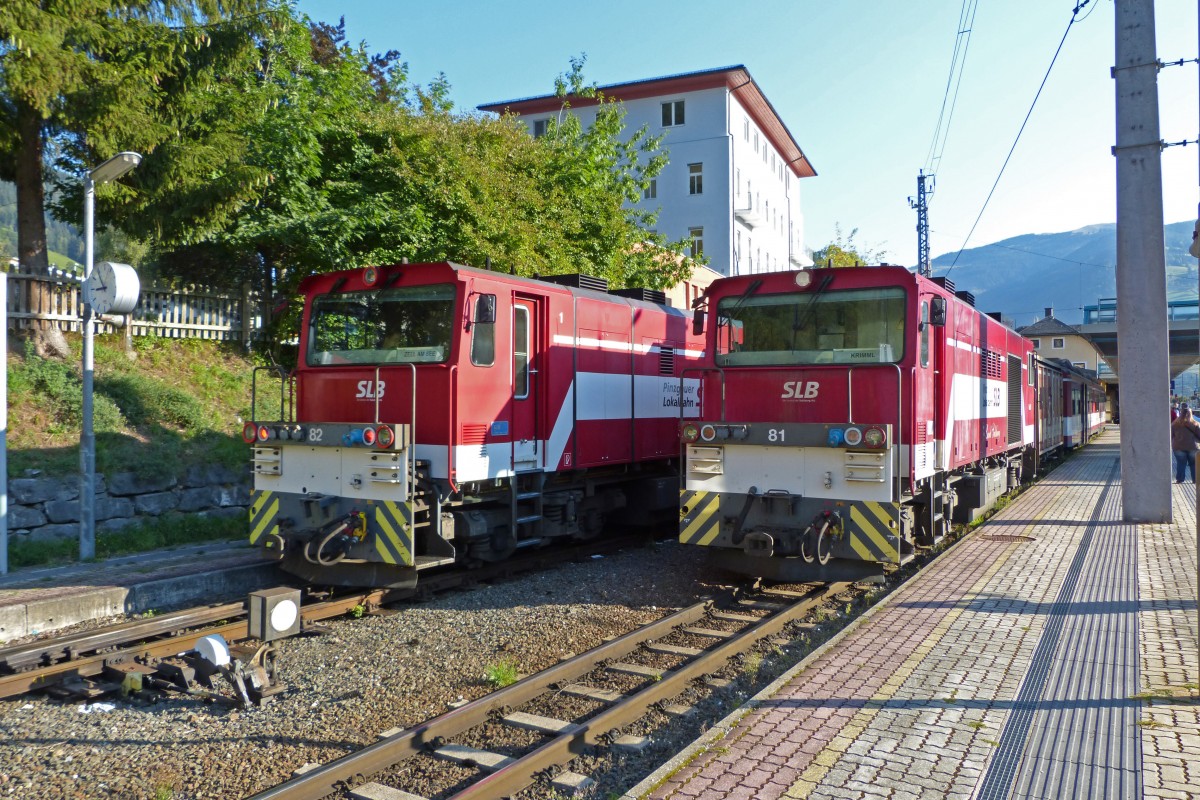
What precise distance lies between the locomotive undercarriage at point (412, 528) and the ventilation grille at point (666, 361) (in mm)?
3163

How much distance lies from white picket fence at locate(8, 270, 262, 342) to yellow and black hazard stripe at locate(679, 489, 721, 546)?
368 inches

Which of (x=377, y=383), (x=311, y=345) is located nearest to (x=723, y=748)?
(x=377, y=383)

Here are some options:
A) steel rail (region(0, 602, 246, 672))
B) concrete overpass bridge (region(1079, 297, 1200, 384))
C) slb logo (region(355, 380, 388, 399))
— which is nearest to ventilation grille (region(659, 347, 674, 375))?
slb logo (region(355, 380, 388, 399))

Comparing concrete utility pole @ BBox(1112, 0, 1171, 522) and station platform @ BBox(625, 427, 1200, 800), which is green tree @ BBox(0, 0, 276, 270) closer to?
station platform @ BBox(625, 427, 1200, 800)

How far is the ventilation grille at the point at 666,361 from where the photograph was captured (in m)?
12.4

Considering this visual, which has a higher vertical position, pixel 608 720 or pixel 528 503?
pixel 528 503

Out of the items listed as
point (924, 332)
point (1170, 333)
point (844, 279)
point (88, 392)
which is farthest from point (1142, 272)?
point (1170, 333)

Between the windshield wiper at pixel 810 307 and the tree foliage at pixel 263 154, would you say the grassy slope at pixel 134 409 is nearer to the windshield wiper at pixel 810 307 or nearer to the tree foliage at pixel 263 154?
the tree foliage at pixel 263 154

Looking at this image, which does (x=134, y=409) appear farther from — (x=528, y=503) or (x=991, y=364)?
(x=991, y=364)

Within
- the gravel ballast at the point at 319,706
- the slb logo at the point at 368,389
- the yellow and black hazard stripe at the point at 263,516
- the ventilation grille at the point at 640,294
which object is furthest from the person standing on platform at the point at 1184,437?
the yellow and black hazard stripe at the point at 263,516

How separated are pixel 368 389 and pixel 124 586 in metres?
2.97

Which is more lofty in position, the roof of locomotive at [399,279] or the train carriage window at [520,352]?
the roof of locomotive at [399,279]

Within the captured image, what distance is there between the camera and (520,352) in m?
9.34

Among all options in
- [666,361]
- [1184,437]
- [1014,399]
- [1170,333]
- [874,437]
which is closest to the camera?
[874,437]
